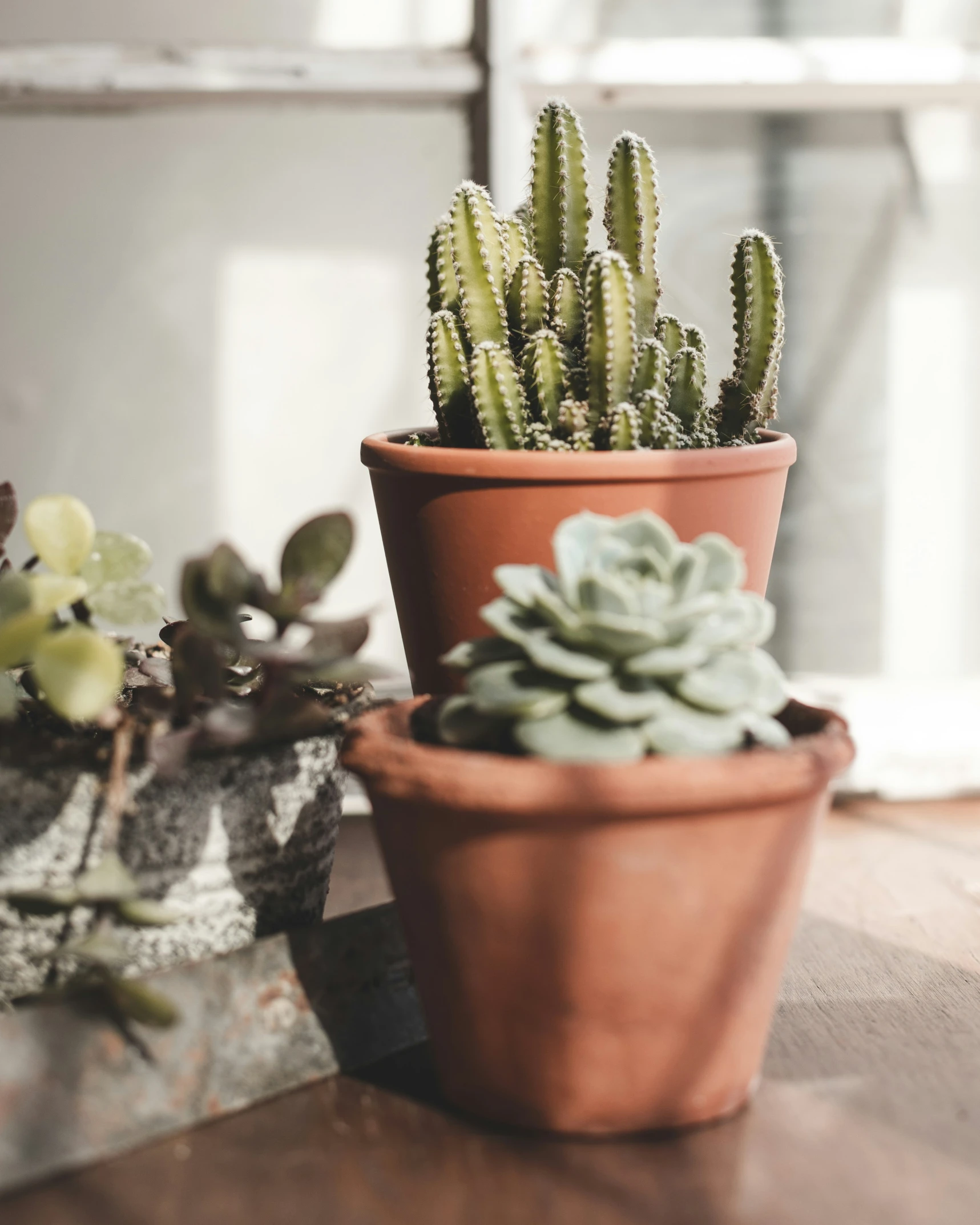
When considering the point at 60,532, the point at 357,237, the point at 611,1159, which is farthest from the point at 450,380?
the point at 357,237

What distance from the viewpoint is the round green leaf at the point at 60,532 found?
2.89 ft

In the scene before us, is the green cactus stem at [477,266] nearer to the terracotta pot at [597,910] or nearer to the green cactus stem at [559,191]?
the green cactus stem at [559,191]

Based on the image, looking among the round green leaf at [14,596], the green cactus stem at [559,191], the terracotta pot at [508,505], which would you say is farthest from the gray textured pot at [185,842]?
the green cactus stem at [559,191]

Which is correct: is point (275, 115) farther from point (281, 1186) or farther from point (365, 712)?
point (281, 1186)

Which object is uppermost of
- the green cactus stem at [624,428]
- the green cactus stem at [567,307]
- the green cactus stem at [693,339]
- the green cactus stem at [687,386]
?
the green cactus stem at [567,307]

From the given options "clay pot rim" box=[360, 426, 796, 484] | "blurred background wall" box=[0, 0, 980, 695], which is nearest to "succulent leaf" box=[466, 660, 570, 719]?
"clay pot rim" box=[360, 426, 796, 484]

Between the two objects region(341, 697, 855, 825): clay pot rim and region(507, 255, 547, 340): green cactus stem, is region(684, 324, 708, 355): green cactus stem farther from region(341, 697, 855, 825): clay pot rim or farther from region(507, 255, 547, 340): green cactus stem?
region(341, 697, 855, 825): clay pot rim

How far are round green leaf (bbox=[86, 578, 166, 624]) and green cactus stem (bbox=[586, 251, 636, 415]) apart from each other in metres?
0.41

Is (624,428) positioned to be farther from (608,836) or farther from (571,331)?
(608,836)

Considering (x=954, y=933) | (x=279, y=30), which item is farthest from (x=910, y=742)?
(x=279, y=30)

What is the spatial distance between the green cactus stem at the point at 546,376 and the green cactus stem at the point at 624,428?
59 millimetres

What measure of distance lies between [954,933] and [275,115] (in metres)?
1.41

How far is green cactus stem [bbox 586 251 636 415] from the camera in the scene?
1.00m

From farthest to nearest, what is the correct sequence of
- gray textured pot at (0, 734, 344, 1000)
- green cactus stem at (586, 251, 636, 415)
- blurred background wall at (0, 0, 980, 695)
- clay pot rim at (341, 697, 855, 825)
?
blurred background wall at (0, 0, 980, 695) → green cactus stem at (586, 251, 636, 415) → gray textured pot at (0, 734, 344, 1000) → clay pot rim at (341, 697, 855, 825)
